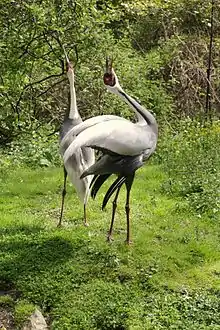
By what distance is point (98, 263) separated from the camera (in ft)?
20.2

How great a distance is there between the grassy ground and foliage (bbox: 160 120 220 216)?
1.20 ft

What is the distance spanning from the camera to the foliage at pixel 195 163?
806cm

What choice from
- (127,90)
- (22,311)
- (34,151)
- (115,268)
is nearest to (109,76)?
(115,268)

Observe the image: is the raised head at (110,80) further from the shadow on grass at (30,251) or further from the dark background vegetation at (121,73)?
the shadow on grass at (30,251)

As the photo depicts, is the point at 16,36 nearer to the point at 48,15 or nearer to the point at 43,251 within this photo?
the point at 48,15

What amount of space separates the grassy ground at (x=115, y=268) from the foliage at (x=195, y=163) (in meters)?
0.37

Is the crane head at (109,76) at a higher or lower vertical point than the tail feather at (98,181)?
higher

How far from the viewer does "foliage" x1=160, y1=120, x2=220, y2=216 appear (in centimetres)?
806

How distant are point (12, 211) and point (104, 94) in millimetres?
4935

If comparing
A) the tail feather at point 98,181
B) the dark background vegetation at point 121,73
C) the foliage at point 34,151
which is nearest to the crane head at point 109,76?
the tail feather at point 98,181

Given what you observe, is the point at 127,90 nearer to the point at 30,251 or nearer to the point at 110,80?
the point at 110,80

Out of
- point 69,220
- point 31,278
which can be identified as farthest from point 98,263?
point 69,220

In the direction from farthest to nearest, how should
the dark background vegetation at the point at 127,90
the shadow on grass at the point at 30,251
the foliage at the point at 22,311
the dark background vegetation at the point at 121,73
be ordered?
1. the dark background vegetation at the point at 121,73
2. the shadow on grass at the point at 30,251
3. the dark background vegetation at the point at 127,90
4. the foliage at the point at 22,311

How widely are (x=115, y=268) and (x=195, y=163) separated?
12.2 feet
